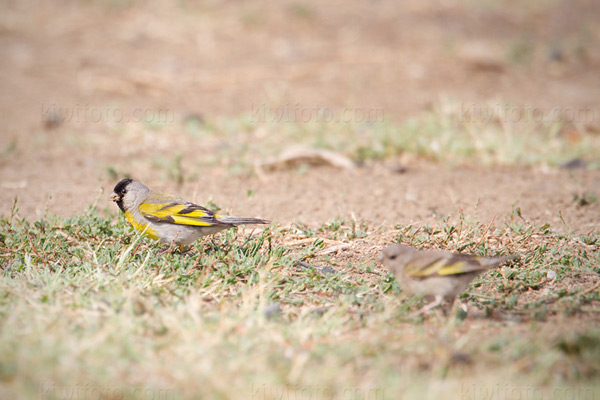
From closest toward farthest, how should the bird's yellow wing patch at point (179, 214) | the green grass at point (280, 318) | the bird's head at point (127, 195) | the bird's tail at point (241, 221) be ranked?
the green grass at point (280, 318) → the bird's tail at point (241, 221) → the bird's yellow wing patch at point (179, 214) → the bird's head at point (127, 195)

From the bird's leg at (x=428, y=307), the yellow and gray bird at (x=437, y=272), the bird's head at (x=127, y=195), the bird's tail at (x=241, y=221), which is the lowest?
the bird's leg at (x=428, y=307)

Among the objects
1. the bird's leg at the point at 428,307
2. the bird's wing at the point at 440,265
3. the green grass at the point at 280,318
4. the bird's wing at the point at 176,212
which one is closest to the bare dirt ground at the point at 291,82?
the green grass at the point at 280,318

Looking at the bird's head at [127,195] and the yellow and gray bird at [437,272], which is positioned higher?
the bird's head at [127,195]

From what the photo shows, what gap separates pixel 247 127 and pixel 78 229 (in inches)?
157

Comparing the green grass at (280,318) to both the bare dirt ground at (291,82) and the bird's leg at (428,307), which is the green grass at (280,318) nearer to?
the bird's leg at (428,307)

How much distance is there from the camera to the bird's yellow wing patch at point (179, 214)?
A: 16.0 feet

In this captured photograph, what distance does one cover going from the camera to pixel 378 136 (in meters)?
7.96

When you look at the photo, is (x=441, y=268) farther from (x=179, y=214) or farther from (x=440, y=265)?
(x=179, y=214)

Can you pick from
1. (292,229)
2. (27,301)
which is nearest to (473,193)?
(292,229)

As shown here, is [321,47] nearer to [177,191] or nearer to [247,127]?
[247,127]

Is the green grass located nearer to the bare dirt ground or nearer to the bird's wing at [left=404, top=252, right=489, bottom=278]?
the bird's wing at [left=404, top=252, right=489, bottom=278]

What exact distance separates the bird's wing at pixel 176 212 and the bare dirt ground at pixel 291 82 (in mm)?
923

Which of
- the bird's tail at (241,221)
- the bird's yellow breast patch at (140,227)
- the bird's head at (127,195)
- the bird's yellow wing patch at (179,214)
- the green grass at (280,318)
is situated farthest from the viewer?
the bird's head at (127,195)

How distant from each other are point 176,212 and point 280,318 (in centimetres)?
146
